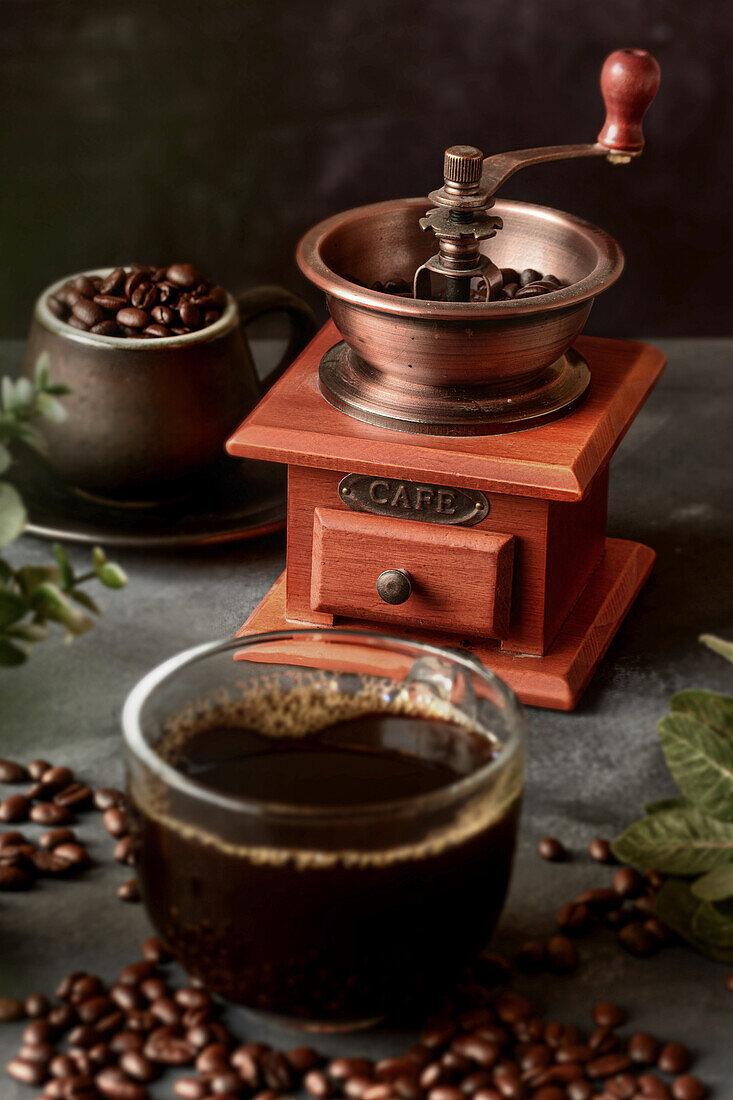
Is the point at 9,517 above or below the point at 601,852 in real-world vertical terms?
above

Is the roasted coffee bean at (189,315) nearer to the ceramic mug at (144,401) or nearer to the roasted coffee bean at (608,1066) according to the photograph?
the ceramic mug at (144,401)

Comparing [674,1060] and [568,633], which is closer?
[674,1060]

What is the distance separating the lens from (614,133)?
150 centimetres

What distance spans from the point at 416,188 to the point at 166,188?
362 millimetres

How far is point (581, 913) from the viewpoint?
1211 mm

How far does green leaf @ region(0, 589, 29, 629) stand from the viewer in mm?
1033

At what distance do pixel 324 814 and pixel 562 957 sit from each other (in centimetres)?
30

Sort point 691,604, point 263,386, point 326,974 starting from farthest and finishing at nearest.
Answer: point 263,386
point 691,604
point 326,974

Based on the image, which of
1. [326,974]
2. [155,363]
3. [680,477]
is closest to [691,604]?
[680,477]

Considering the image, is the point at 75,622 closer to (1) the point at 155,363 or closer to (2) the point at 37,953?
(2) the point at 37,953

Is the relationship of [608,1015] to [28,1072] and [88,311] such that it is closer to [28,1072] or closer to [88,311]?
[28,1072]

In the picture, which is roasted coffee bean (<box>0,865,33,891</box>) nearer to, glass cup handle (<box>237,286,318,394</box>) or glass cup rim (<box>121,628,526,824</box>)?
glass cup rim (<box>121,628,526,824</box>)

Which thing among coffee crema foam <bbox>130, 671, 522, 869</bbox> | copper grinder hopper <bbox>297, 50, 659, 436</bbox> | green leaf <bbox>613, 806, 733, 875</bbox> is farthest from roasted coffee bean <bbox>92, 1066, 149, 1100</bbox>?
copper grinder hopper <bbox>297, 50, 659, 436</bbox>

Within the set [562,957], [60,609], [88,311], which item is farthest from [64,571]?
[88,311]
